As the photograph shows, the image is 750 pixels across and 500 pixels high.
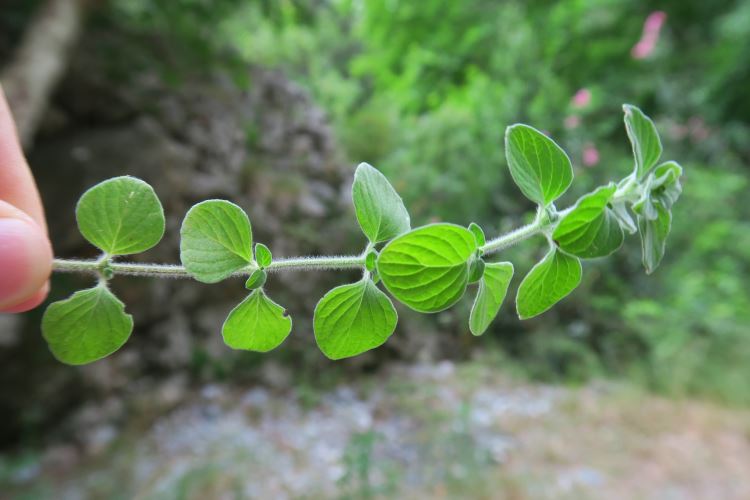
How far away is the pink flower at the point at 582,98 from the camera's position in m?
1.36

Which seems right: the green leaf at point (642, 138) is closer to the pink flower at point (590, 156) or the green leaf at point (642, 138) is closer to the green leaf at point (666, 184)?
the green leaf at point (666, 184)

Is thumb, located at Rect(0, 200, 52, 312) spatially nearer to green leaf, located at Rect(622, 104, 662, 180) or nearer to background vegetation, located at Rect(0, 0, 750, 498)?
green leaf, located at Rect(622, 104, 662, 180)

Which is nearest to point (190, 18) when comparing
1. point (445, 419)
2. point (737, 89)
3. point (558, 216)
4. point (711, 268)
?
point (445, 419)

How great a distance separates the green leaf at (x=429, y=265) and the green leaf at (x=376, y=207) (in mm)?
23

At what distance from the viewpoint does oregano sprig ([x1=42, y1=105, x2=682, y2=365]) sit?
18cm

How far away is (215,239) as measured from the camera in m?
0.19

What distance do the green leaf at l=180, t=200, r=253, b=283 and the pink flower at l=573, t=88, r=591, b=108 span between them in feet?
4.51

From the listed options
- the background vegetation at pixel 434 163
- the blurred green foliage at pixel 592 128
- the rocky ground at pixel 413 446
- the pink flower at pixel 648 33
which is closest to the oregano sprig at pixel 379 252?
the rocky ground at pixel 413 446

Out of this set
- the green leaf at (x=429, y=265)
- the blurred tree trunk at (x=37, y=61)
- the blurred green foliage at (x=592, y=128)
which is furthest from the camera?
the blurred green foliage at (x=592, y=128)

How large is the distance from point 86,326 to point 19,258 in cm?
4

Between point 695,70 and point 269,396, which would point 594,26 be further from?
point 269,396

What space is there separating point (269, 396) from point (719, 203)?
5.78ft

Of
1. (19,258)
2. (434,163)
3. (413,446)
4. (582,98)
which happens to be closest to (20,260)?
(19,258)

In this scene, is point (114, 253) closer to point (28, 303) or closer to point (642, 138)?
point (28, 303)
